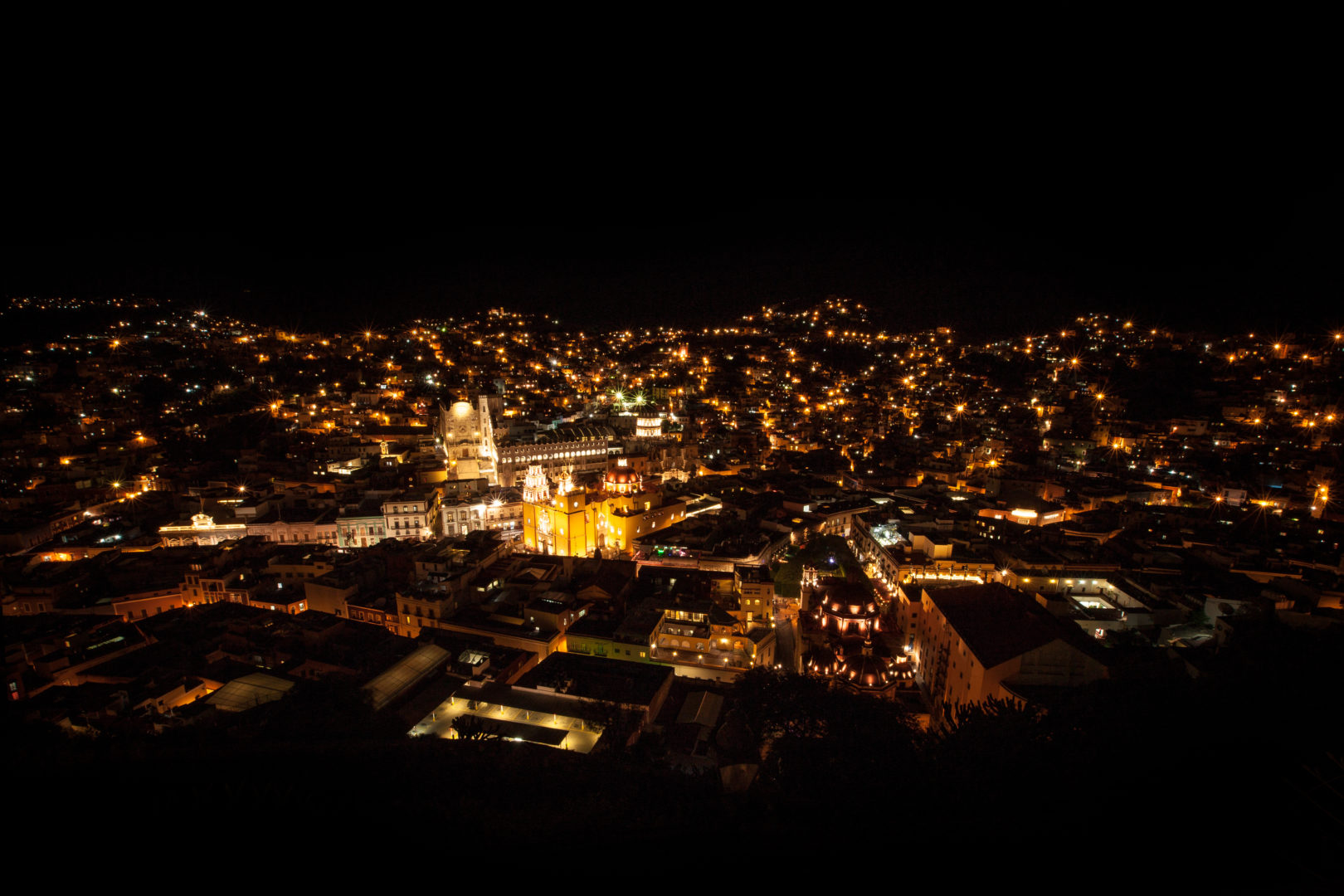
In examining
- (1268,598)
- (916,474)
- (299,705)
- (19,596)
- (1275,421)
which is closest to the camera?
(299,705)

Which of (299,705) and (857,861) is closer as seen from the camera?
(857,861)

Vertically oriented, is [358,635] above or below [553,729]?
above

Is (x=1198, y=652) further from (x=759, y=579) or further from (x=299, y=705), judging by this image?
(x=299, y=705)

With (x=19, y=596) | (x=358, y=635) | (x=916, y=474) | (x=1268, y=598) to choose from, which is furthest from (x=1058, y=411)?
(x=19, y=596)

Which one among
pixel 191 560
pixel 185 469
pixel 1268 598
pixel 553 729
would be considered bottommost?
pixel 553 729

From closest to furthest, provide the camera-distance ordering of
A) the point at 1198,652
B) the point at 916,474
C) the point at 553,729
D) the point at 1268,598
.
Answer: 1. the point at 553,729
2. the point at 1198,652
3. the point at 1268,598
4. the point at 916,474

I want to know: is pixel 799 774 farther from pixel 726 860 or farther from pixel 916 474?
pixel 916 474
